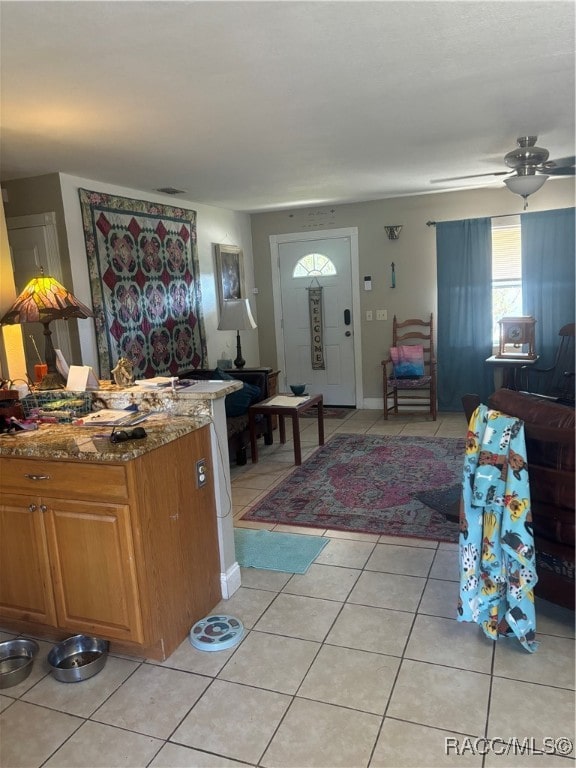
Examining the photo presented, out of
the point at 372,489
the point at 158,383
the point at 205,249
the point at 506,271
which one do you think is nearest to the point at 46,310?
the point at 158,383

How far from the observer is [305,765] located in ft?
5.38

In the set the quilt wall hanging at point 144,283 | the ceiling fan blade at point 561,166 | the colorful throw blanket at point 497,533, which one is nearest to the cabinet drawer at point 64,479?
the colorful throw blanket at point 497,533

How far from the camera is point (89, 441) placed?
2.14 meters

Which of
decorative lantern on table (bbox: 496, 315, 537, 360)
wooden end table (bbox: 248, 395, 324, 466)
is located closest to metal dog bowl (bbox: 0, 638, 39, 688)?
wooden end table (bbox: 248, 395, 324, 466)

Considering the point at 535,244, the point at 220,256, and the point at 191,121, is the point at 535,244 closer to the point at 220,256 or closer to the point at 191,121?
the point at 220,256

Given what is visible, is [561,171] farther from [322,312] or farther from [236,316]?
[322,312]

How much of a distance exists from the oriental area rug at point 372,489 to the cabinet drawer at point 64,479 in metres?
1.53

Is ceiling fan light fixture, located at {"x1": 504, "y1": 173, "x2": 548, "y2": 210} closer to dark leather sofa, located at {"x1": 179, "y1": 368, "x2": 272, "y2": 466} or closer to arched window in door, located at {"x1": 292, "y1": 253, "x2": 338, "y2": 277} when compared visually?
dark leather sofa, located at {"x1": 179, "y1": 368, "x2": 272, "y2": 466}

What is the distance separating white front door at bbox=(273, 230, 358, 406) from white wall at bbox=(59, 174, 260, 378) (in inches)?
15.9

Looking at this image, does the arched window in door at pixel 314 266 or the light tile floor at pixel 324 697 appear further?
the arched window in door at pixel 314 266

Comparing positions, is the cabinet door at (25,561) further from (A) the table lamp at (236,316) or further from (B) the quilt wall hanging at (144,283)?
(A) the table lamp at (236,316)

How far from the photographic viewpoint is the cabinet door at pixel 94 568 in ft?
6.68

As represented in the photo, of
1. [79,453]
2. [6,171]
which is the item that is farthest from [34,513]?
[6,171]

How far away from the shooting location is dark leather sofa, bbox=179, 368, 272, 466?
4.43 meters
